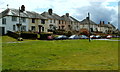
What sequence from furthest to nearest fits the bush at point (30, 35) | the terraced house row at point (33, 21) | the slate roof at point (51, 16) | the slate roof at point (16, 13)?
the slate roof at point (51, 16) → the slate roof at point (16, 13) → the terraced house row at point (33, 21) → the bush at point (30, 35)

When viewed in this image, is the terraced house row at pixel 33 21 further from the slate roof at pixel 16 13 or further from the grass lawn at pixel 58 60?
the grass lawn at pixel 58 60

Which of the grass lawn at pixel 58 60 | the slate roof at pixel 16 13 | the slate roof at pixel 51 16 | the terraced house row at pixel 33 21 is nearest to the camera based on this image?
the grass lawn at pixel 58 60

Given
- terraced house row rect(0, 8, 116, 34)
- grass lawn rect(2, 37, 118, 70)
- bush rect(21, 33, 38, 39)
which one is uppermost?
terraced house row rect(0, 8, 116, 34)

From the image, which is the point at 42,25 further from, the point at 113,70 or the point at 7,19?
the point at 113,70

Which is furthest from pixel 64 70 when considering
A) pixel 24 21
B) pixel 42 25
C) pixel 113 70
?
pixel 42 25

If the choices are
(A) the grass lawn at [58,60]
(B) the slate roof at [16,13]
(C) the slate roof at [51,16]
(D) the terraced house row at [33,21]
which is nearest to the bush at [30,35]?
(D) the terraced house row at [33,21]

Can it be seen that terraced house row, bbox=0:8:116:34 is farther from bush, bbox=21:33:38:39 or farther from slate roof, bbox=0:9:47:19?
bush, bbox=21:33:38:39

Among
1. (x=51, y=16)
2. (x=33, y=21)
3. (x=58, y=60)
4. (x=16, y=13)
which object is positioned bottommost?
(x=58, y=60)

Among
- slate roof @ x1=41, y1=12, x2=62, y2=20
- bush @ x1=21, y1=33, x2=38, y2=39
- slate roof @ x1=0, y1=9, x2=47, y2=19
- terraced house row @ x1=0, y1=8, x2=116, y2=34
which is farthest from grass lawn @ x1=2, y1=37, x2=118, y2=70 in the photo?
slate roof @ x1=41, y1=12, x2=62, y2=20

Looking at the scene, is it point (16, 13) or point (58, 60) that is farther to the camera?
point (16, 13)

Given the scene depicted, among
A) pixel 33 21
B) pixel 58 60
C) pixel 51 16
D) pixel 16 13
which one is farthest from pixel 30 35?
pixel 51 16

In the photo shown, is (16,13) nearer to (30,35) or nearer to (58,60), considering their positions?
(30,35)

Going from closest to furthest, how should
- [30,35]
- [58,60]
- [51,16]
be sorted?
[58,60], [30,35], [51,16]

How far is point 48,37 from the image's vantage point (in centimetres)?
4625
